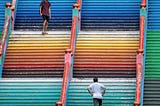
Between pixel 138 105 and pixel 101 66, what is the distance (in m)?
4.27

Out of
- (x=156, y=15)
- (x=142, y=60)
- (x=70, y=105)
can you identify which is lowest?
(x=70, y=105)

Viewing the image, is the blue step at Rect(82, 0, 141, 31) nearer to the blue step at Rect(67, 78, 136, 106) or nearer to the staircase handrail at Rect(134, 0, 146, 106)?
the staircase handrail at Rect(134, 0, 146, 106)

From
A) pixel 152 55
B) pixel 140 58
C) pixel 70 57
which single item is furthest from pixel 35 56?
pixel 152 55

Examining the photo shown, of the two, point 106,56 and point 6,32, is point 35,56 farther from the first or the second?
point 106,56

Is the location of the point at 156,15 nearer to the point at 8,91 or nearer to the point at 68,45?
the point at 68,45

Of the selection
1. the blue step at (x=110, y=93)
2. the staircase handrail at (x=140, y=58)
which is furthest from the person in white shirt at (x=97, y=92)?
the blue step at (x=110, y=93)

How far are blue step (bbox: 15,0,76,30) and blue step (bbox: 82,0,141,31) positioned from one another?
2.82 ft

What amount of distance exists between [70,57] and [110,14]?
16.3 ft

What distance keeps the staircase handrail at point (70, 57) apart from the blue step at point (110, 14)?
116 centimetres

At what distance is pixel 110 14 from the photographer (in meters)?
33.3

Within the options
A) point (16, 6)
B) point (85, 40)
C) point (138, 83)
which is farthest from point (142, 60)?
point (16, 6)

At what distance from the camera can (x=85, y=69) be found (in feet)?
98.4

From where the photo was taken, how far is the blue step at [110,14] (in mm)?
32562

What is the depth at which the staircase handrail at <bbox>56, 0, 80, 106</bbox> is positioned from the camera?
27.7m
